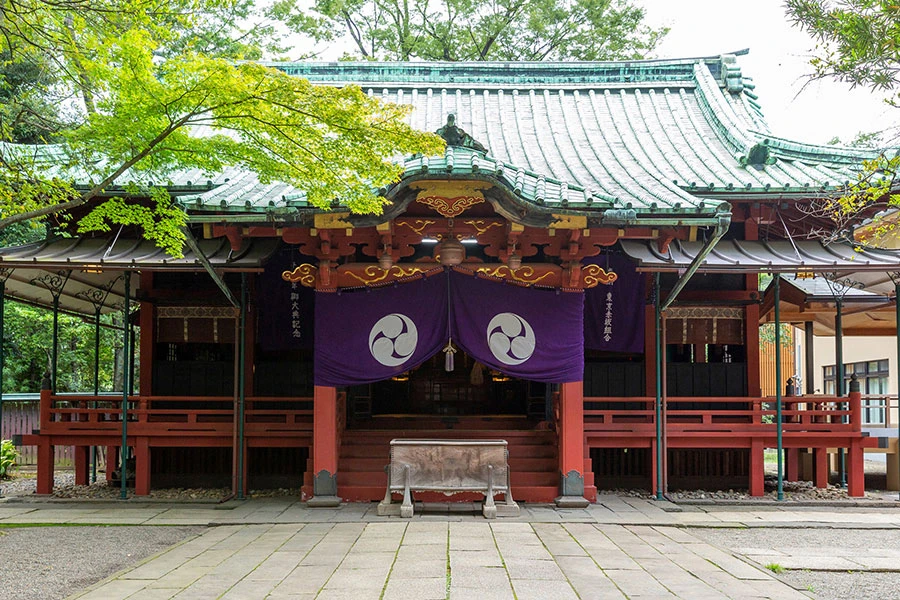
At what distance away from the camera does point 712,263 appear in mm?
11297

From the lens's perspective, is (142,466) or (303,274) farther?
(142,466)

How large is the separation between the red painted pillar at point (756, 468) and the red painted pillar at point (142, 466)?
30.6ft

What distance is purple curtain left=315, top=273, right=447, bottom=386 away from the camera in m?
11.1

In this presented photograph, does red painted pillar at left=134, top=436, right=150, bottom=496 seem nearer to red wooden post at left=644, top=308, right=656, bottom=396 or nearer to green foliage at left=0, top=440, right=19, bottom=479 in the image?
green foliage at left=0, top=440, right=19, bottom=479

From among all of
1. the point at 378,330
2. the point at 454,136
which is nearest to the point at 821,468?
the point at 378,330

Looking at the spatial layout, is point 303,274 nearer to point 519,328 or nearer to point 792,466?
point 519,328

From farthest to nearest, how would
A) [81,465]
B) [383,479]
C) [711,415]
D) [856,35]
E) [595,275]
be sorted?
[81,465] < [711,415] < [383,479] < [595,275] < [856,35]

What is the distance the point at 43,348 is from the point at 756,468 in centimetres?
1679

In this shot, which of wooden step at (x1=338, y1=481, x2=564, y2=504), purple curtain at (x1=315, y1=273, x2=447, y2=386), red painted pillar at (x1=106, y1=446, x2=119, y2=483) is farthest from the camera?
red painted pillar at (x1=106, y1=446, x2=119, y2=483)

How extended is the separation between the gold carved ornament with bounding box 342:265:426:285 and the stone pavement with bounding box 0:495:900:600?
317cm

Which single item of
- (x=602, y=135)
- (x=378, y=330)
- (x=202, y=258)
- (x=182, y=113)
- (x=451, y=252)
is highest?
(x=602, y=135)

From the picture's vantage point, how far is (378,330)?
36.7 feet

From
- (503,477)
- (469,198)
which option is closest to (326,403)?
(503,477)

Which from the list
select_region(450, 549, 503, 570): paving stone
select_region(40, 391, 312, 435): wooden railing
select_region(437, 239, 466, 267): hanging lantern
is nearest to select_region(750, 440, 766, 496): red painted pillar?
select_region(437, 239, 466, 267): hanging lantern
